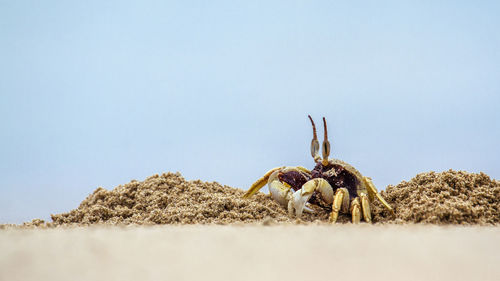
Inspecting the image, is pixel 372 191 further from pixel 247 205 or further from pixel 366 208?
pixel 247 205

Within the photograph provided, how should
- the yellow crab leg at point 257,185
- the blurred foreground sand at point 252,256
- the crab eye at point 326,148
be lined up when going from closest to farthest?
the blurred foreground sand at point 252,256, the crab eye at point 326,148, the yellow crab leg at point 257,185

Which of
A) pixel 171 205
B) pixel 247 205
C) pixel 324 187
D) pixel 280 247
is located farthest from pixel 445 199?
pixel 171 205

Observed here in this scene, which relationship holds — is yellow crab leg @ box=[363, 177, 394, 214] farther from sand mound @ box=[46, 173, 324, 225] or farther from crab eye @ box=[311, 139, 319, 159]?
A: sand mound @ box=[46, 173, 324, 225]

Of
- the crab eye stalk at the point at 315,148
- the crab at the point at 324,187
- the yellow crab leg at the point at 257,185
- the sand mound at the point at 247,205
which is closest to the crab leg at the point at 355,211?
the crab at the point at 324,187

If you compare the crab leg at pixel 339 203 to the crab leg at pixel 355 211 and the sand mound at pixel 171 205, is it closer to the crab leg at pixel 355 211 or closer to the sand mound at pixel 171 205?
the crab leg at pixel 355 211

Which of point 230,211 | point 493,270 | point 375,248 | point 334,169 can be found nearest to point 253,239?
point 375,248

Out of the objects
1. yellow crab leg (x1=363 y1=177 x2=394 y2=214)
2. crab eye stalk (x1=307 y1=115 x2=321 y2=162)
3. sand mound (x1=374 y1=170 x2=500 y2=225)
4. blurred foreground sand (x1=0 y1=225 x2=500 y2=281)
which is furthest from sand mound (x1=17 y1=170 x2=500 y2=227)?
blurred foreground sand (x1=0 y1=225 x2=500 y2=281)
